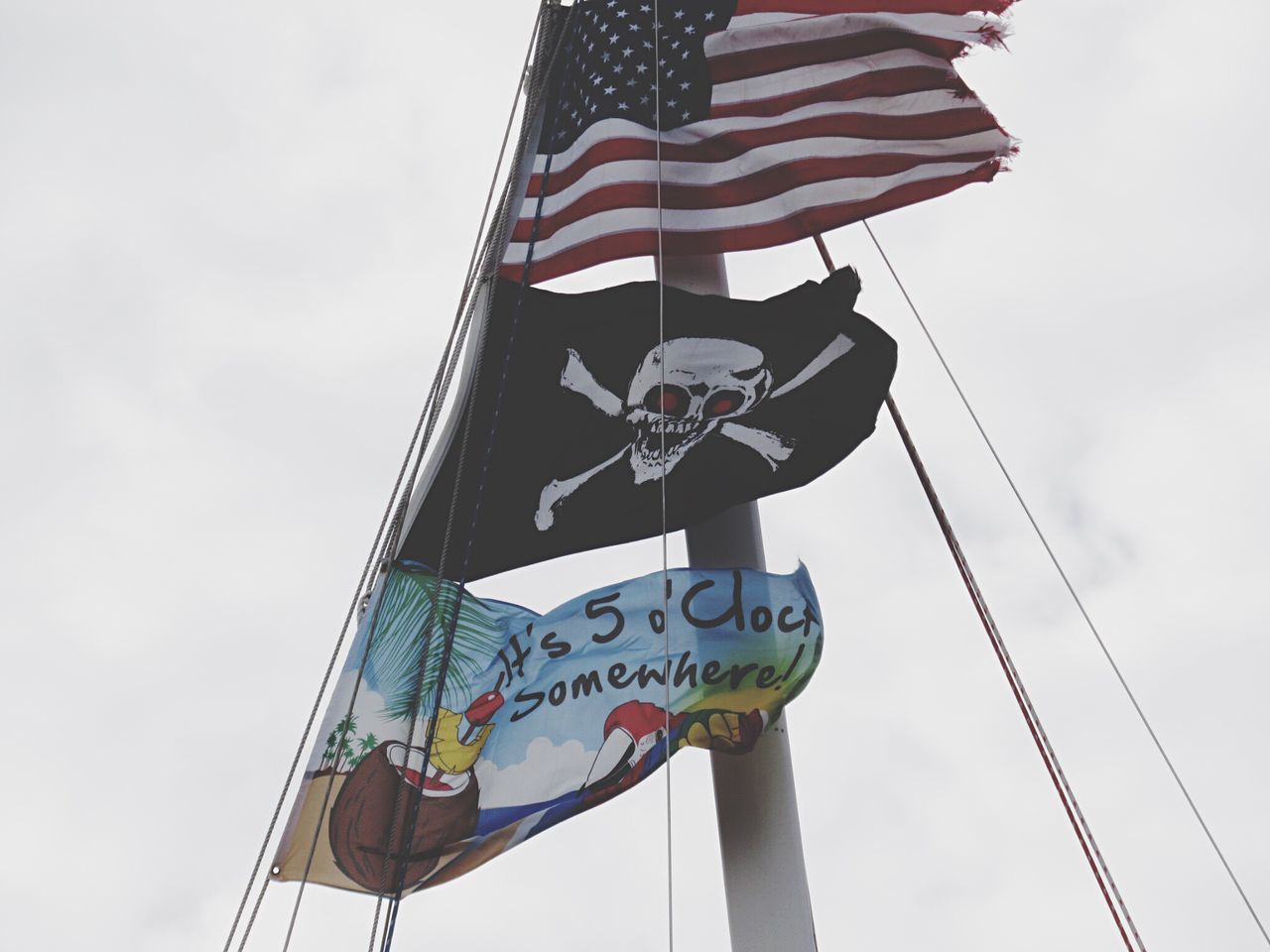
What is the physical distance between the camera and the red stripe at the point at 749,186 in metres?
8.88

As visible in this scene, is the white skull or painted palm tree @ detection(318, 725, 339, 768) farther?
the white skull

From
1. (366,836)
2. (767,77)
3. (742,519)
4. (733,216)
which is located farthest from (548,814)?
(767,77)

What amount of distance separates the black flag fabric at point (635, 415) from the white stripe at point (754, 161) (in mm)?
649

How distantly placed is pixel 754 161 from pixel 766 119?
0.29 meters

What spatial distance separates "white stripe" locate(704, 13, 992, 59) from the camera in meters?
9.18

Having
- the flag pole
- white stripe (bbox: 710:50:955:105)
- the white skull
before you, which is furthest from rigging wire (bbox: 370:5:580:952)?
the flag pole

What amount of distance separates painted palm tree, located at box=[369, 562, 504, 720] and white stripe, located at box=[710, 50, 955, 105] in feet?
11.5

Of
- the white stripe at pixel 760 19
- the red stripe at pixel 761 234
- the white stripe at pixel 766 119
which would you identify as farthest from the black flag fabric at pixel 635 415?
the white stripe at pixel 760 19

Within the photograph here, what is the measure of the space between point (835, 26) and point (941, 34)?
2.15 feet

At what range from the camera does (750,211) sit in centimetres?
895

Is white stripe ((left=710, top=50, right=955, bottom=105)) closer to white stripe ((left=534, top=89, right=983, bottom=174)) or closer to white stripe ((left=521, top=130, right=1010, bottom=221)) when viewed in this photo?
white stripe ((left=534, top=89, right=983, bottom=174))

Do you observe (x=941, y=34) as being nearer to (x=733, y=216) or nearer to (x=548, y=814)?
(x=733, y=216)

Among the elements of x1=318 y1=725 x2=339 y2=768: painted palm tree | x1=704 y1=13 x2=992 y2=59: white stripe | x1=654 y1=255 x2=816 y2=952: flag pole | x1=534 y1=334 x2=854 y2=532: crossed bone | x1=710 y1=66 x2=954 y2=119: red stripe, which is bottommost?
x1=654 y1=255 x2=816 y2=952: flag pole

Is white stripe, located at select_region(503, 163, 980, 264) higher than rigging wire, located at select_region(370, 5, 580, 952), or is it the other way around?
white stripe, located at select_region(503, 163, 980, 264)
